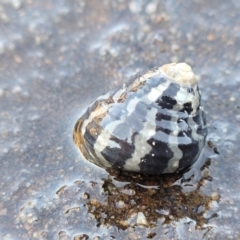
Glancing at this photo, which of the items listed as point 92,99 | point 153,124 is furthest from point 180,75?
point 92,99

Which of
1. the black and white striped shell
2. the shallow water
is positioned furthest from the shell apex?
the shallow water

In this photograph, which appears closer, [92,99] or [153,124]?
[153,124]

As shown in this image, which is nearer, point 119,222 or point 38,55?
point 119,222

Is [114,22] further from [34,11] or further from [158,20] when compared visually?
[34,11]

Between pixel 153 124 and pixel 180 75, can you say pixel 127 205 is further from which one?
pixel 180 75

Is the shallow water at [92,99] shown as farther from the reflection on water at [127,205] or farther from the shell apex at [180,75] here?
the shell apex at [180,75]

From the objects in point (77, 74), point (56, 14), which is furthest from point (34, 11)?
point (77, 74)
